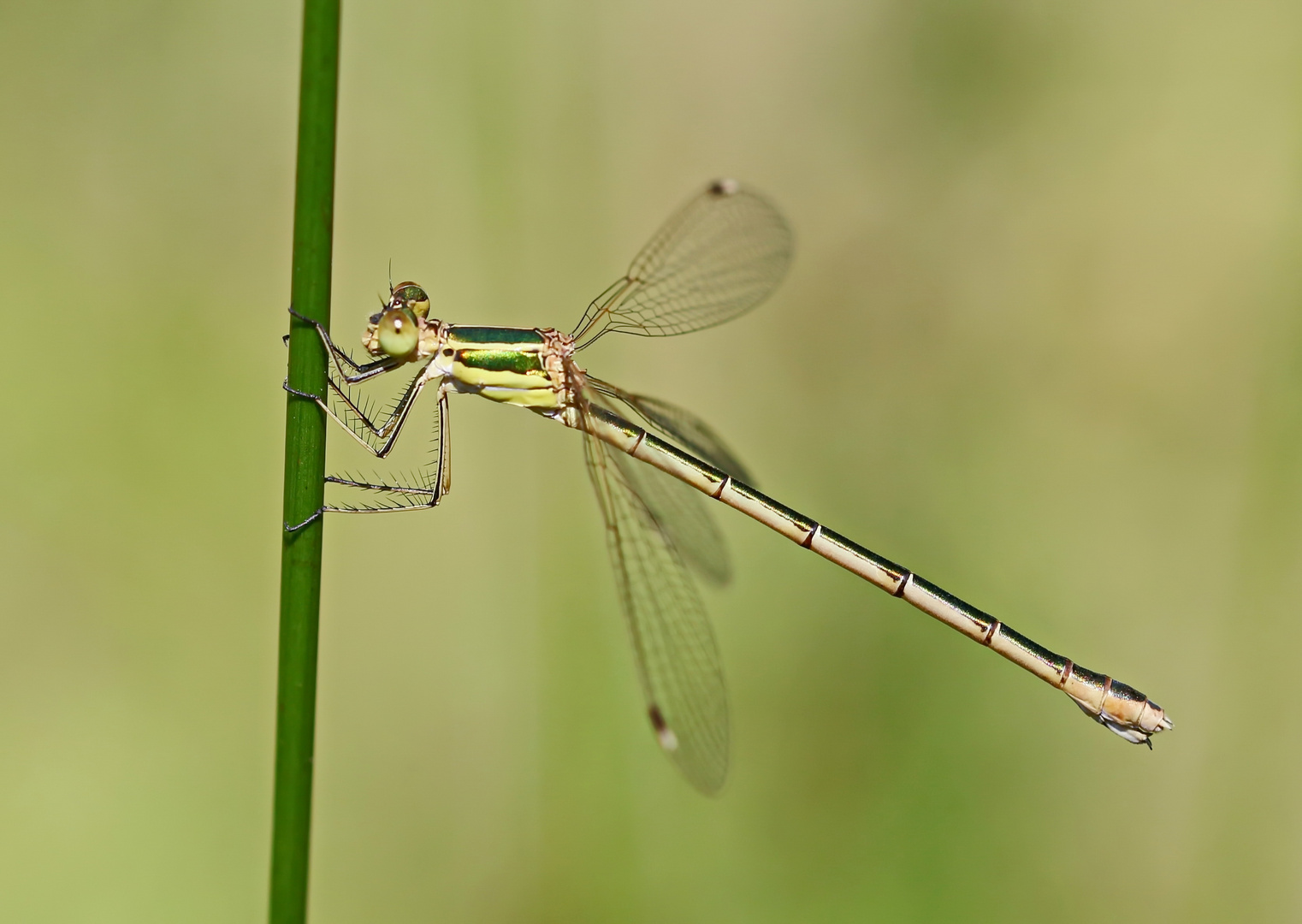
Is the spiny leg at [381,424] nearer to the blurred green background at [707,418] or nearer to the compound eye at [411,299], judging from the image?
the compound eye at [411,299]

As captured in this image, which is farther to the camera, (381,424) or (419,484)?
(419,484)

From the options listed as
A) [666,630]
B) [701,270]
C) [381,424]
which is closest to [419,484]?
[381,424]

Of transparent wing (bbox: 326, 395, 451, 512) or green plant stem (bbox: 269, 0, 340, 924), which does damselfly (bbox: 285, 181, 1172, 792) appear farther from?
green plant stem (bbox: 269, 0, 340, 924)

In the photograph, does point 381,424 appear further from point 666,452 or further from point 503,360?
point 666,452

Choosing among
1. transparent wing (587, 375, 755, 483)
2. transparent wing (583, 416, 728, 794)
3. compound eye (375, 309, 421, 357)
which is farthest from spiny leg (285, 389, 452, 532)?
transparent wing (587, 375, 755, 483)

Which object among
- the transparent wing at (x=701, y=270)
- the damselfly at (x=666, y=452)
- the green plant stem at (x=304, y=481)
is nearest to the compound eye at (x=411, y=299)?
the damselfly at (x=666, y=452)

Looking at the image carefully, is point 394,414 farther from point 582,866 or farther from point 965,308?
point 965,308
